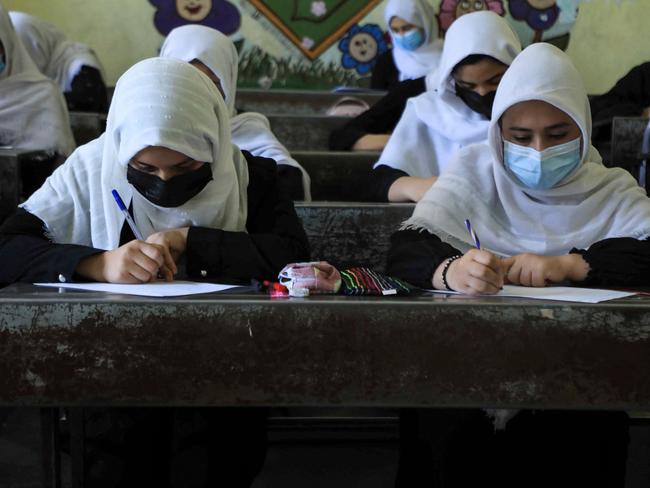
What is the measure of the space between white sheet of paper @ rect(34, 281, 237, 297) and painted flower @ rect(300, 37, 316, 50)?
5.31 meters

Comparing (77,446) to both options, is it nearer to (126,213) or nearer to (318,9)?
(126,213)

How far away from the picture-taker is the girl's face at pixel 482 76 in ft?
10.4

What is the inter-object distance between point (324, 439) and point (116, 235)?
2.09 feet

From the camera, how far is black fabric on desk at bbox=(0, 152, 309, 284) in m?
1.89

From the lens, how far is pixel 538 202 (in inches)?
88.0

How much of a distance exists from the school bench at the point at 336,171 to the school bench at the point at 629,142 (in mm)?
863

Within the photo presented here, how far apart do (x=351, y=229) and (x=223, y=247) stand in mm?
637

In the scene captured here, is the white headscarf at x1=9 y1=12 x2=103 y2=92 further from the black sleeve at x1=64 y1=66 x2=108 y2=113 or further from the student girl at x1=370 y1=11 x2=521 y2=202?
the student girl at x1=370 y1=11 x2=521 y2=202

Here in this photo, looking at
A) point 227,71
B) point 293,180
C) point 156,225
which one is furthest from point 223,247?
point 227,71

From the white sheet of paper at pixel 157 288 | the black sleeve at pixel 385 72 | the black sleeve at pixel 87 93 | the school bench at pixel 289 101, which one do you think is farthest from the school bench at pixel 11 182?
the black sleeve at pixel 385 72

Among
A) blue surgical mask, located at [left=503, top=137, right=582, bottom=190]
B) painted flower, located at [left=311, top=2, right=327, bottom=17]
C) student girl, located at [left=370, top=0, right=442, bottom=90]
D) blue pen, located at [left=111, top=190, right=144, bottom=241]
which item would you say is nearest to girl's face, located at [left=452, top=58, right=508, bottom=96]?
blue surgical mask, located at [left=503, top=137, right=582, bottom=190]

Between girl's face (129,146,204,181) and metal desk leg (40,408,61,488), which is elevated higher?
girl's face (129,146,204,181)

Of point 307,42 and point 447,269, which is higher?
point 307,42

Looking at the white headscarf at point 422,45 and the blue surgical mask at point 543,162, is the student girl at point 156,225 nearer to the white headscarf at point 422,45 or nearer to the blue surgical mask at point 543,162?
the blue surgical mask at point 543,162
